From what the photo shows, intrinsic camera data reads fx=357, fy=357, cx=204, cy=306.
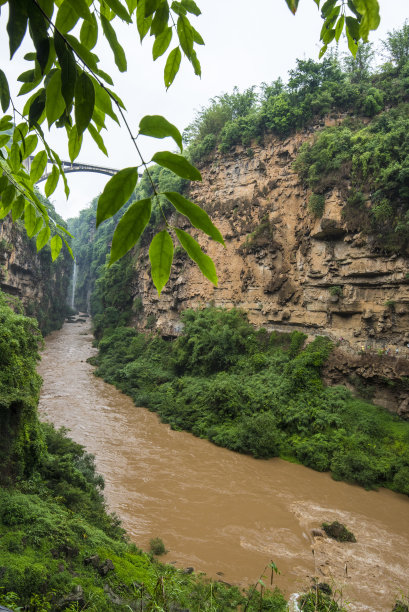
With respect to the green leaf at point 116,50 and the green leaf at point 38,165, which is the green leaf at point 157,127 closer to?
the green leaf at point 116,50

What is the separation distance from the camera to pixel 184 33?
0.76 m

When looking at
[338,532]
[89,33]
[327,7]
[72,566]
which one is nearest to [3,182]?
[89,33]

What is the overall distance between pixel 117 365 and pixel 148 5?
58.3ft

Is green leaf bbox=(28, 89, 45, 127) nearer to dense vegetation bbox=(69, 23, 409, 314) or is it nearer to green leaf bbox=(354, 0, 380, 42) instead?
green leaf bbox=(354, 0, 380, 42)

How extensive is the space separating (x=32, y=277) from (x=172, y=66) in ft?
98.2

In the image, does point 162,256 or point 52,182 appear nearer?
point 162,256

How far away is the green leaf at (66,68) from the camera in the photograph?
1.53 ft

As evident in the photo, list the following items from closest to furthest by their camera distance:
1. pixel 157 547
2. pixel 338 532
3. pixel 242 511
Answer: pixel 157 547 → pixel 338 532 → pixel 242 511

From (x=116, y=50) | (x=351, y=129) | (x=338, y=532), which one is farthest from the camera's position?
(x=351, y=129)

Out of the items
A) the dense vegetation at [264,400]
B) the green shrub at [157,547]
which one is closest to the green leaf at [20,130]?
the green shrub at [157,547]

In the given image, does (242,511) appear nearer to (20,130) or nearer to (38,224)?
(38,224)

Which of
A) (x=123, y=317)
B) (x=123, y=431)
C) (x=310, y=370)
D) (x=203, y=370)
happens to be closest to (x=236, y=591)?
(x=123, y=431)

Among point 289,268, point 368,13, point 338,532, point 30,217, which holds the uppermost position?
point 289,268

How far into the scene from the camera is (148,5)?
0.63 meters
